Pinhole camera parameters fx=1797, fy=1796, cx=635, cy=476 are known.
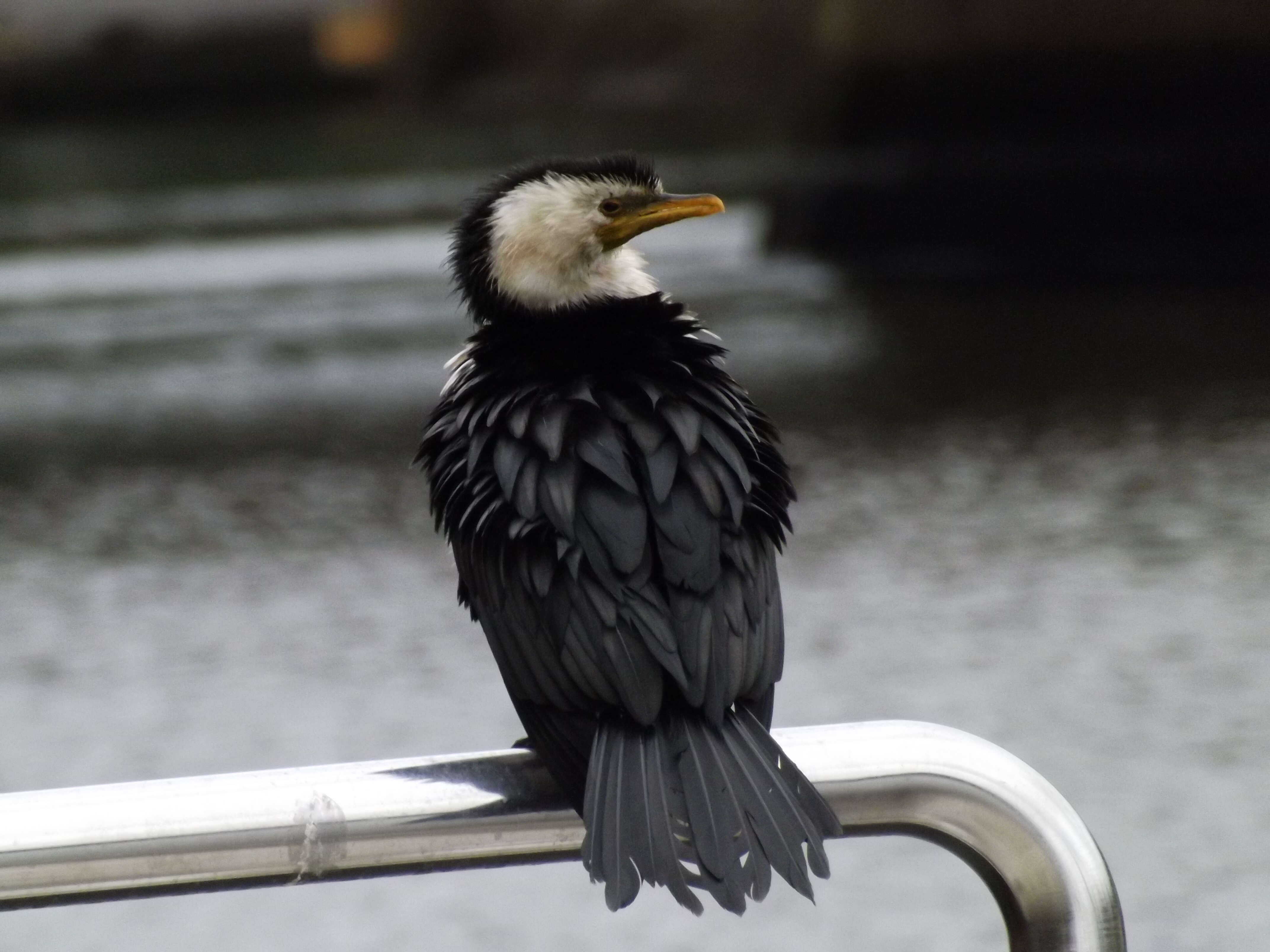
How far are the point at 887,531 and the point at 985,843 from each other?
7.50 metres

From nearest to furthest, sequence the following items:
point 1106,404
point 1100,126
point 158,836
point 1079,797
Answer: point 158,836 < point 1079,797 < point 1106,404 < point 1100,126

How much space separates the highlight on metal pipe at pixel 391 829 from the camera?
49.3 inches

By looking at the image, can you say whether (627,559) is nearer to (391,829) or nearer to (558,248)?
(391,829)

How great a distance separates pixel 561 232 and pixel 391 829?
4.43 feet

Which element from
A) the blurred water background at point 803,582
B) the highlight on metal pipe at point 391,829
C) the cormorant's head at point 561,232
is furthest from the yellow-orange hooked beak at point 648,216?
the blurred water background at point 803,582

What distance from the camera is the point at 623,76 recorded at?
26375 millimetres

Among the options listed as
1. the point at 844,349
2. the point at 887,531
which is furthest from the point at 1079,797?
the point at 844,349

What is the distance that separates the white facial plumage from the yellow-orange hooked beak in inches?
0.6

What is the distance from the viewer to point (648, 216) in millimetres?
2629

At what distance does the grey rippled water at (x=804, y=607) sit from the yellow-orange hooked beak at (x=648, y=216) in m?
2.47

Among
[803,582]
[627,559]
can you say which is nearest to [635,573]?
[627,559]

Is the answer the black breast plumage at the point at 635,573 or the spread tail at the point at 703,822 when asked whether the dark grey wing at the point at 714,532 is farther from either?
the spread tail at the point at 703,822

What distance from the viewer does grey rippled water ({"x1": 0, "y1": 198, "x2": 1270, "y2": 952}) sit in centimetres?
515

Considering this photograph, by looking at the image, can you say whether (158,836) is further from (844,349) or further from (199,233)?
(199,233)
